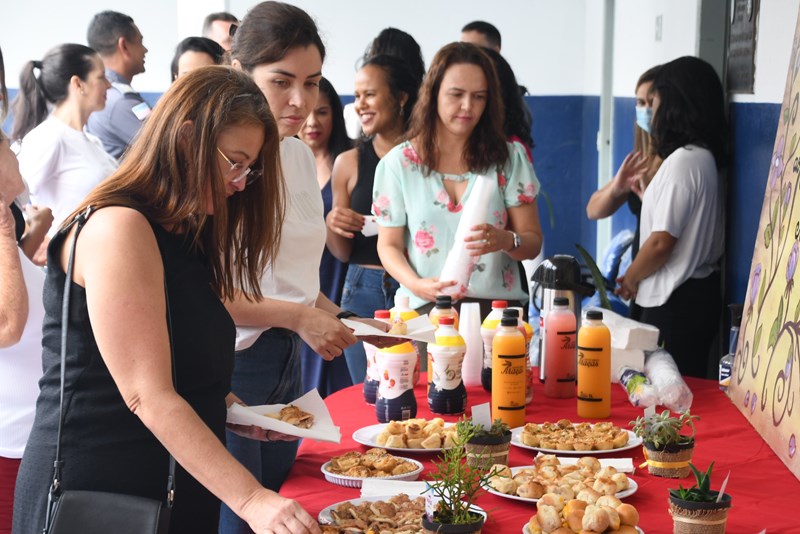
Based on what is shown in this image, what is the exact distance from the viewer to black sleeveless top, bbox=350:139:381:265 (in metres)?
3.61

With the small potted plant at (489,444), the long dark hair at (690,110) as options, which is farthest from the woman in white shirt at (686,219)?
the small potted plant at (489,444)

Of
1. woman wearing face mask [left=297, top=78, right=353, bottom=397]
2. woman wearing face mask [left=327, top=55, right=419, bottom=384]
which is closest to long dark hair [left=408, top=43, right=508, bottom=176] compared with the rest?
woman wearing face mask [left=327, top=55, right=419, bottom=384]

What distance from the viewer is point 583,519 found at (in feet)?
4.91

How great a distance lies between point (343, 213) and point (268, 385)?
144 centimetres

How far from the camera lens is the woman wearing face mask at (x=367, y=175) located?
3.53m

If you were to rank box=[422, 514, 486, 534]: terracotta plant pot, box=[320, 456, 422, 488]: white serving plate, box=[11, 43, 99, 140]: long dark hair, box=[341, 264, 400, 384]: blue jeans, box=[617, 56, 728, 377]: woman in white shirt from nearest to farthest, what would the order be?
box=[422, 514, 486, 534]: terracotta plant pot → box=[320, 456, 422, 488]: white serving plate → box=[341, 264, 400, 384]: blue jeans → box=[617, 56, 728, 377]: woman in white shirt → box=[11, 43, 99, 140]: long dark hair

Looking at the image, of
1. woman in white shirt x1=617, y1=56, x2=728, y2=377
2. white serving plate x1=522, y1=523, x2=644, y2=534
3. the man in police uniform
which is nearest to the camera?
white serving plate x1=522, y1=523, x2=644, y2=534

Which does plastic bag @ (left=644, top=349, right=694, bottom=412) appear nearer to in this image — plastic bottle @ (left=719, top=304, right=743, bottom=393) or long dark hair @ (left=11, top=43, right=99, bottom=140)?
plastic bottle @ (left=719, top=304, right=743, bottom=393)

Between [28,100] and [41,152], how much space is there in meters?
0.46

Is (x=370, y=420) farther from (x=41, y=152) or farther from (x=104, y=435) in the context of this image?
(x=41, y=152)

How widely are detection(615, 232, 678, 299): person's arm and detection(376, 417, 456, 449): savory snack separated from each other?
1795 millimetres

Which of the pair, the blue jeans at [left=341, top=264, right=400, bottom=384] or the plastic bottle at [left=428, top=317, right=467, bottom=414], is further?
the blue jeans at [left=341, top=264, right=400, bottom=384]

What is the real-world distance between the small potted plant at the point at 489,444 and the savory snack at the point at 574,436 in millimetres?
155

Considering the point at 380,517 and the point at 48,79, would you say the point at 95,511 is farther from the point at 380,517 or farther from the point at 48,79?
the point at 48,79
